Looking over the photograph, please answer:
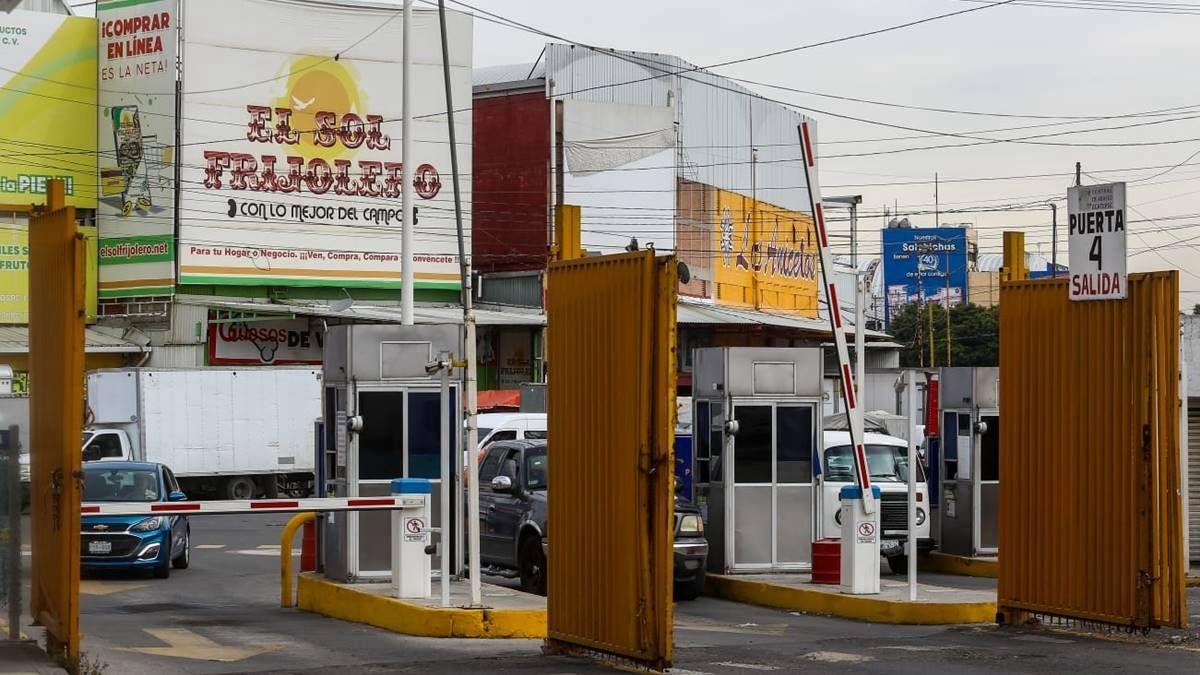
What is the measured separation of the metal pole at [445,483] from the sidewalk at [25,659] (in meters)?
4.26

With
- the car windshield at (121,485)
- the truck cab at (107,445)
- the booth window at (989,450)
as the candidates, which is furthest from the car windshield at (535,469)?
the truck cab at (107,445)

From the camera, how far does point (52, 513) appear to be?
11477mm

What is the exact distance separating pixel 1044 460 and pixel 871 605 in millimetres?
3057

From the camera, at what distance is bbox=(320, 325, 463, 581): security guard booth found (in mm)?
17938

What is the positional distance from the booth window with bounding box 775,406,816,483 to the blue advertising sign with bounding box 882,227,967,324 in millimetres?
42072

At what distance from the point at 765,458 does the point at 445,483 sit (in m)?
4.82

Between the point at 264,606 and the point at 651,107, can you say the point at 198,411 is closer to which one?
the point at 264,606

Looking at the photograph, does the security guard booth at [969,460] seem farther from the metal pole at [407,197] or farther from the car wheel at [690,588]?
the metal pole at [407,197]

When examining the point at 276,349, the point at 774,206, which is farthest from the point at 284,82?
the point at 774,206

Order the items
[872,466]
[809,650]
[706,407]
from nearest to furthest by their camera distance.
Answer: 1. [809,650]
2. [706,407]
3. [872,466]

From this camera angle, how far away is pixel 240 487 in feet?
137

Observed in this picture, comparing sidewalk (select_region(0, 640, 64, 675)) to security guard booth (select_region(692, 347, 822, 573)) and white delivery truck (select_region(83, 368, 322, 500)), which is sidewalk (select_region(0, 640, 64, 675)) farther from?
white delivery truck (select_region(83, 368, 322, 500))

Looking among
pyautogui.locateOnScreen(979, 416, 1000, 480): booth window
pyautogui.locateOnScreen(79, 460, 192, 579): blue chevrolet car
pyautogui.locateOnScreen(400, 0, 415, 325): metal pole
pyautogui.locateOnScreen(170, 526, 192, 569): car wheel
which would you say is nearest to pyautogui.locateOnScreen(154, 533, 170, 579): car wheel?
pyautogui.locateOnScreen(79, 460, 192, 579): blue chevrolet car

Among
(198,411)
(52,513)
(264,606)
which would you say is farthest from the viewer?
(198,411)
